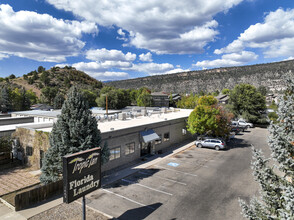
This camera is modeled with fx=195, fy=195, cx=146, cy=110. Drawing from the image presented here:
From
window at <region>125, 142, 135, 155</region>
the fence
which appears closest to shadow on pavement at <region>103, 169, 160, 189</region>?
window at <region>125, 142, 135, 155</region>

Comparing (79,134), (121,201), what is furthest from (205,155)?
(79,134)

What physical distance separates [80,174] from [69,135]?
5553 mm

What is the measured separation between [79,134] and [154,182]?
24.3ft

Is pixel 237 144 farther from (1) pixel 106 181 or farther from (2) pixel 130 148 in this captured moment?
(1) pixel 106 181

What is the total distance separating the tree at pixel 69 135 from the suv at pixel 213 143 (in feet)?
59.0

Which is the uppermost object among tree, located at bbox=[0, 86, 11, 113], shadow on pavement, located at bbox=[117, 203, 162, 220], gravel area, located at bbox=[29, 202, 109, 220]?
tree, located at bbox=[0, 86, 11, 113]

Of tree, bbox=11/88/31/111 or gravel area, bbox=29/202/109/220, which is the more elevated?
tree, bbox=11/88/31/111

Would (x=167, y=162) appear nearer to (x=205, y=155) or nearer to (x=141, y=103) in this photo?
(x=205, y=155)

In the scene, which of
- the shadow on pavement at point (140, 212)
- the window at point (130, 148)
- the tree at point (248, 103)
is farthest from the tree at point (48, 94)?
the shadow on pavement at point (140, 212)

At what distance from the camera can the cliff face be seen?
130 m

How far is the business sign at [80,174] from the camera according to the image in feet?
31.3

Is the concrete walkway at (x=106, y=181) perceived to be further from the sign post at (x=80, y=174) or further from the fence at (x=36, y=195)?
the sign post at (x=80, y=174)

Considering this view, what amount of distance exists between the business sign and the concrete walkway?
422 centimetres

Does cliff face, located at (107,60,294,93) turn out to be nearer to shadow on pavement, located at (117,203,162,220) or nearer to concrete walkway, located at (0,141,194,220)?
concrete walkway, located at (0,141,194,220)
